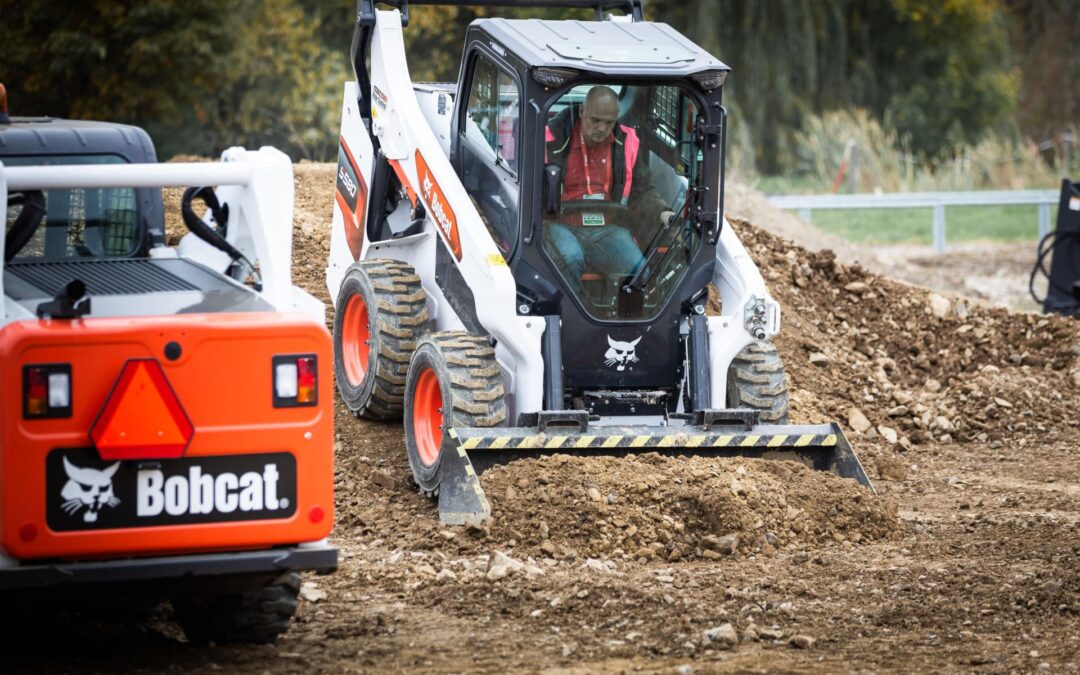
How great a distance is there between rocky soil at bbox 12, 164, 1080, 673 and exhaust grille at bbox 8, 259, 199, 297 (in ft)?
4.76

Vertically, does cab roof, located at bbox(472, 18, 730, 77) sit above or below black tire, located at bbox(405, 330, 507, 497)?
above

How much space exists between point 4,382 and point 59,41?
1839 centimetres

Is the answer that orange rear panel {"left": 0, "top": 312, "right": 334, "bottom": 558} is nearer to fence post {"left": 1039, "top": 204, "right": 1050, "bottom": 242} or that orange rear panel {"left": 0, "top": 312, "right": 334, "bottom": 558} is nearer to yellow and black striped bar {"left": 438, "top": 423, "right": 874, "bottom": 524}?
yellow and black striped bar {"left": 438, "top": 423, "right": 874, "bottom": 524}

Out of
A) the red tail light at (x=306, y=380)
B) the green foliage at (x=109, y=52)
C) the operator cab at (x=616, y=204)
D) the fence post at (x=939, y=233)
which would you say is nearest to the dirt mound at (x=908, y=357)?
the operator cab at (x=616, y=204)

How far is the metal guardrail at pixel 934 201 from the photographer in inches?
866

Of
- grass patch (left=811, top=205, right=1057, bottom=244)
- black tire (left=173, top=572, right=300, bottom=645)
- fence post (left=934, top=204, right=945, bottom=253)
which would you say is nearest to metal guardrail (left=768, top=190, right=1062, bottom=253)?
fence post (left=934, top=204, right=945, bottom=253)

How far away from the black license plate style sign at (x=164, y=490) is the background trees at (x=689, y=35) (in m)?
16.7

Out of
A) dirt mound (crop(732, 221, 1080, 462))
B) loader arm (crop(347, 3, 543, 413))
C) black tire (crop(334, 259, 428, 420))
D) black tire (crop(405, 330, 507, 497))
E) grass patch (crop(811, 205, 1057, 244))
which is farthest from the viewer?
grass patch (crop(811, 205, 1057, 244))

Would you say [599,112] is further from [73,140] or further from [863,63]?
[863,63]

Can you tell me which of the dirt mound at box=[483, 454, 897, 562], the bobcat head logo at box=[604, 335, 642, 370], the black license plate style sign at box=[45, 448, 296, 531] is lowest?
the dirt mound at box=[483, 454, 897, 562]

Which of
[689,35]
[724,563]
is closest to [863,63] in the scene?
[689,35]

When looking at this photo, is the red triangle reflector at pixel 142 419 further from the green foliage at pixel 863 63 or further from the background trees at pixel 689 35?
the green foliage at pixel 863 63

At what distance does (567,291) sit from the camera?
9492 mm

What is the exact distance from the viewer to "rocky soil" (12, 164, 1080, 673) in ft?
22.1
